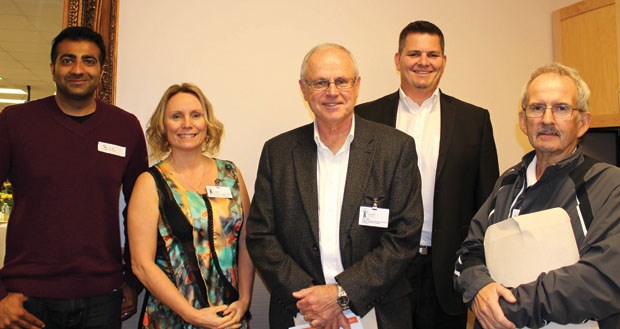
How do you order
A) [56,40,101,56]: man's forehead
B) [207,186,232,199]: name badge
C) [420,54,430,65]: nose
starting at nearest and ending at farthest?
[207,186,232,199]: name badge
[56,40,101,56]: man's forehead
[420,54,430,65]: nose

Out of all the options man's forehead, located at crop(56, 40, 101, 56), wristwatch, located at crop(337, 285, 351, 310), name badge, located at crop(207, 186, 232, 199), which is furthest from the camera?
man's forehead, located at crop(56, 40, 101, 56)

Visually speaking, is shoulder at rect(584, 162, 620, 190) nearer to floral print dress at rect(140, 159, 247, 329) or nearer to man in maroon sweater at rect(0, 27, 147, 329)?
floral print dress at rect(140, 159, 247, 329)

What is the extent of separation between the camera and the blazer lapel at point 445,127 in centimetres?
248

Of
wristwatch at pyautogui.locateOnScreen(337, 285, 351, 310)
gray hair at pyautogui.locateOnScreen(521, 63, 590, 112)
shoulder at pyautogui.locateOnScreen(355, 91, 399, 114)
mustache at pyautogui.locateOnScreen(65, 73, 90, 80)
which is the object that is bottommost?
wristwatch at pyautogui.locateOnScreen(337, 285, 351, 310)

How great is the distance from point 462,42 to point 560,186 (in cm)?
218

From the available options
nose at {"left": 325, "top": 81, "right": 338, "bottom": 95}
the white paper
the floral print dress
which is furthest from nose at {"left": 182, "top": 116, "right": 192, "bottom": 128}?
the white paper

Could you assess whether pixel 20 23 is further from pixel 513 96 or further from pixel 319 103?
pixel 513 96

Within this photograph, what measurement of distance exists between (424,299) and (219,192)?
1.10 metres

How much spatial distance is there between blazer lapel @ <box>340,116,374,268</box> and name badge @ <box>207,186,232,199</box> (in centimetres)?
59

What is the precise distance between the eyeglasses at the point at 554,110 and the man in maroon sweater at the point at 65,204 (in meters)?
1.78

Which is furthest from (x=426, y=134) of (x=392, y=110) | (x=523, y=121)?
(x=523, y=121)

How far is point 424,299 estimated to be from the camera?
242 cm

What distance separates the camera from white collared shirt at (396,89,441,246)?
8.18ft

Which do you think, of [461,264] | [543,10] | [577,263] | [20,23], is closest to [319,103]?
[461,264]
